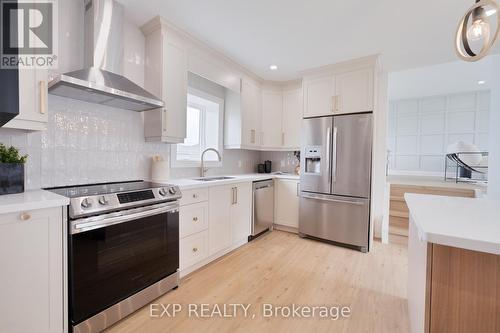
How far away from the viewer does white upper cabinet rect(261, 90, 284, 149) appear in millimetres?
3820

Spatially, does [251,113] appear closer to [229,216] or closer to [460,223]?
[229,216]

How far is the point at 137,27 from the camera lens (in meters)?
2.24

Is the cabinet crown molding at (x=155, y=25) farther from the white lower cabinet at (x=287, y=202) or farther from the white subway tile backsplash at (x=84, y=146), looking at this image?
the white lower cabinet at (x=287, y=202)

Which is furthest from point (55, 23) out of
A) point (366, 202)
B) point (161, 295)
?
point (366, 202)

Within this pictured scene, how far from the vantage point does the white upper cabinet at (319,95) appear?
3062 mm

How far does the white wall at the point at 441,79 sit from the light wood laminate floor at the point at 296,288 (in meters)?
3.22

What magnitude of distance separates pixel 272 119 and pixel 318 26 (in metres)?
1.79

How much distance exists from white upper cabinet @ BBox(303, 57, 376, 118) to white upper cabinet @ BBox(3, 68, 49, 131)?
9.38 ft

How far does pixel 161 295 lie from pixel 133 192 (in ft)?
3.07

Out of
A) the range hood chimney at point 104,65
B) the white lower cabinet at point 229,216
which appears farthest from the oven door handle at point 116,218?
the range hood chimney at point 104,65

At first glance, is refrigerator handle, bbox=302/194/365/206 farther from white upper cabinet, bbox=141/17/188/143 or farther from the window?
white upper cabinet, bbox=141/17/188/143

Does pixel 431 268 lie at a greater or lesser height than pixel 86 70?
lesser

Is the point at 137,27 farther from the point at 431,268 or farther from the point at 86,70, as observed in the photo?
the point at 431,268

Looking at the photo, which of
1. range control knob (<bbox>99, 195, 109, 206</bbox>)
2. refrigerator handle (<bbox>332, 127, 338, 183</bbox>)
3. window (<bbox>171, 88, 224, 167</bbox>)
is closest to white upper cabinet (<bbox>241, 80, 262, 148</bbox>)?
window (<bbox>171, 88, 224, 167</bbox>)
